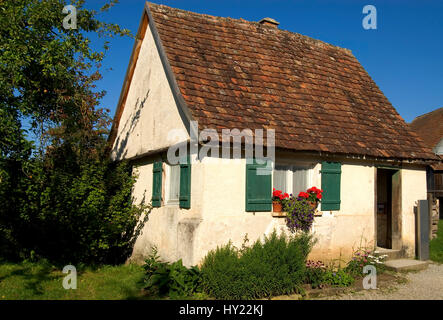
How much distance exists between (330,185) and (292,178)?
0.89 m

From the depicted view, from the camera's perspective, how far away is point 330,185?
9008 mm

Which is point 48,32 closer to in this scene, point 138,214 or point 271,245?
point 138,214

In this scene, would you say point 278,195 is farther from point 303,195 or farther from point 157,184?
point 157,184

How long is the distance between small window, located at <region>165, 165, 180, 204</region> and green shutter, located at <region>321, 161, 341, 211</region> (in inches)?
128

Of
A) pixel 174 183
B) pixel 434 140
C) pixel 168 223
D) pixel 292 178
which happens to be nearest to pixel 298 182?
pixel 292 178

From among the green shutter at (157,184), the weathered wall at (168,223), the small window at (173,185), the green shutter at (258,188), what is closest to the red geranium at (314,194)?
the green shutter at (258,188)

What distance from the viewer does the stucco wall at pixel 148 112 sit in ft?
29.4

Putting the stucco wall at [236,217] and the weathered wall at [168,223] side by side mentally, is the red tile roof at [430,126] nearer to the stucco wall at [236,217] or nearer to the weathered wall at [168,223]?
the stucco wall at [236,217]

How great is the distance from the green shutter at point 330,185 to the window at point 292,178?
0.33 meters

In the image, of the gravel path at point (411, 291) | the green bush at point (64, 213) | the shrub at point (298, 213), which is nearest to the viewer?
the gravel path at point (411, 291)

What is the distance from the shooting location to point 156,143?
948 centimetres

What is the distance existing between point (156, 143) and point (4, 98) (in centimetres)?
330

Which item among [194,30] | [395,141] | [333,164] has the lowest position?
[333,164]

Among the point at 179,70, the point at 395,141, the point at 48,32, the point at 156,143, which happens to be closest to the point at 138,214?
the point at 156,143
